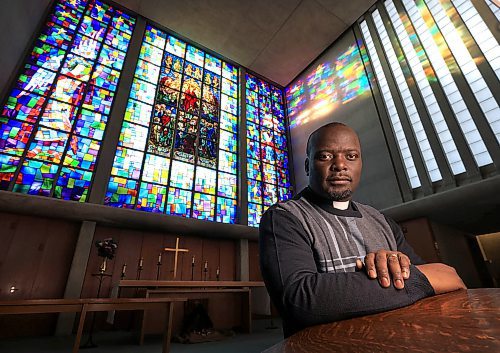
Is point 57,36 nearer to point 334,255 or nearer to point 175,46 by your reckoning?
point 175,46

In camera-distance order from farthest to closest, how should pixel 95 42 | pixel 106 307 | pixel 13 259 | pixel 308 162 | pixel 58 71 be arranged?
pixel 95 42
pixel 58 71
pixel 13 259
pixel 106 307
pixel 308 162

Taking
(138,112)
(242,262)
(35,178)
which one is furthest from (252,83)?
(35,178)

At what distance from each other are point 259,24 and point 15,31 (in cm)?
669

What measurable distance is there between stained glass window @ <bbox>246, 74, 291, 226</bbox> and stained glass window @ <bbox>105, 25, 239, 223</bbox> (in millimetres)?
620

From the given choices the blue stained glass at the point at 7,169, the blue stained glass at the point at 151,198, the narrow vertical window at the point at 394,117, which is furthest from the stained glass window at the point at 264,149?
the blue stained glass at the point at 7,169

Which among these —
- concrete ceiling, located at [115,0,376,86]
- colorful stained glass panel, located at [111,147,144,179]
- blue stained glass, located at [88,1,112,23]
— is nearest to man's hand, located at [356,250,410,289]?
colorful stained glass panel, located at [111,147,144,179]

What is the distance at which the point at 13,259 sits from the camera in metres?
4.77

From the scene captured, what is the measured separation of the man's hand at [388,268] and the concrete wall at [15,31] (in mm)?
6863

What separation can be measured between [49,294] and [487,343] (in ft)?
21.2

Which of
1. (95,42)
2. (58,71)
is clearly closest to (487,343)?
(58,71)

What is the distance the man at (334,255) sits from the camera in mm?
651

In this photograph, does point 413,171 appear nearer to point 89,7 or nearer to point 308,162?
point 308,162

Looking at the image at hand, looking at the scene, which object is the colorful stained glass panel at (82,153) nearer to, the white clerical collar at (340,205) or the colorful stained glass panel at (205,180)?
the colorful stained glass panel at (205,180)

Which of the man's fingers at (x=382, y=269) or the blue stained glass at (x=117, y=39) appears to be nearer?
the man's fingers at (x=382, y=269)
